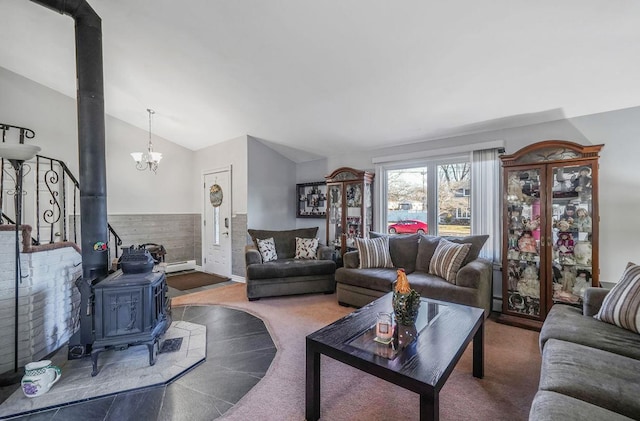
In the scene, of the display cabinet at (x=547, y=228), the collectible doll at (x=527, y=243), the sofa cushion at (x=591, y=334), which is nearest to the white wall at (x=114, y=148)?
the display cabinet at (x=547, y=228)

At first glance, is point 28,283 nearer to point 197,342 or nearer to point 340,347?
point 197,342

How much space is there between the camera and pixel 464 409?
1794 mm

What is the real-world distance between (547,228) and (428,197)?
1477mm

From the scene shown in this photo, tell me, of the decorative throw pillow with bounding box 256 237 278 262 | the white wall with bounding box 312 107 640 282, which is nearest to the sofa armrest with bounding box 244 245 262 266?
the decorative throw pillow with bounding box 256 237 278 262

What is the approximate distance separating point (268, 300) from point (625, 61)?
14.2 feet

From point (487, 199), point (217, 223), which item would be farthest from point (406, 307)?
point (217, 223)

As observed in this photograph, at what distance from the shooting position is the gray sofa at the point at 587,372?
3.86ft

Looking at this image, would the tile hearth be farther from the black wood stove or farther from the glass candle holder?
the glass candle holder

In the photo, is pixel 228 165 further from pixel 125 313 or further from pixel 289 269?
pixel 125 313

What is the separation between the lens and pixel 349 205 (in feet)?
15.6

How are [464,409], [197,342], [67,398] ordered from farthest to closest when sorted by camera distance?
[197,342] < [67,398] < [464,409]

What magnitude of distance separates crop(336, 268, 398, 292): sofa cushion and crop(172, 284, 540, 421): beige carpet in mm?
1007

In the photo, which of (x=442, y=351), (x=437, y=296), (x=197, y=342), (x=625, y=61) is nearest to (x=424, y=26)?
(x=625, y=61)

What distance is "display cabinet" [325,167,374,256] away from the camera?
4.57m
